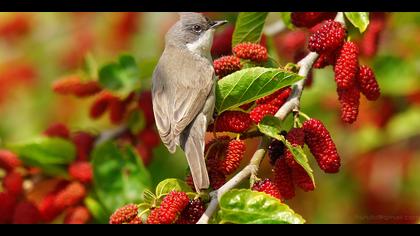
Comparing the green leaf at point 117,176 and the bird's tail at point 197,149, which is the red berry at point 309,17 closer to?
the bird's tail at point 197,149

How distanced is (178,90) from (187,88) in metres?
0.06

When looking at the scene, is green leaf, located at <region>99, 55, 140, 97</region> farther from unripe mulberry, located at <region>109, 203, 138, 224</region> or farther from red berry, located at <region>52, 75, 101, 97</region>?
unripe mulberry, located at <region>109, 203, 138, 224</region>

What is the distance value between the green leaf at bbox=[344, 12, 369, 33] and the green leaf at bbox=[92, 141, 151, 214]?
1.64 m

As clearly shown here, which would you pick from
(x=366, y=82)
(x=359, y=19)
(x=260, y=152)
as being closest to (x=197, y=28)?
(x=359, y=19)

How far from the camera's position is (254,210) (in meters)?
2.85

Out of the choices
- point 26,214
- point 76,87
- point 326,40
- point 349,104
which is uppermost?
point 326,40

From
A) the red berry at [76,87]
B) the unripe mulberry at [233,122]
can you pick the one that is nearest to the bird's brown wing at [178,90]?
the red berry at [76,87]

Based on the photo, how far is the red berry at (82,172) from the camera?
15.6ft

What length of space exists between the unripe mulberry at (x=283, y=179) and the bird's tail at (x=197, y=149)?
0.28 m

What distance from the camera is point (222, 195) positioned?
9.48ft

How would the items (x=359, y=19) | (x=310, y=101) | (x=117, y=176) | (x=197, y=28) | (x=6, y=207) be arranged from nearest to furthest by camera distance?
(x=359, y=19)
(x=6, y=207)
(x=117, y=176)
(x=197, y=28)
(x=310, y=101)

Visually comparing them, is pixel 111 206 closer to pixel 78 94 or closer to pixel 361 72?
pixel 78 94

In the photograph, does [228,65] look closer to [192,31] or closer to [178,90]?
[178,90]
